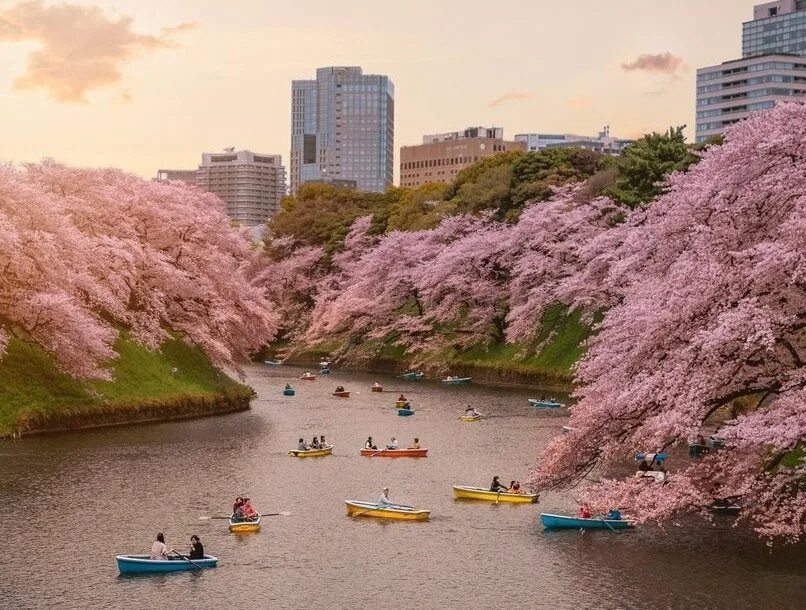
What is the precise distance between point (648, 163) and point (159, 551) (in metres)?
59.3

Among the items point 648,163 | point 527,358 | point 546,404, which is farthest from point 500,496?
point 527,358

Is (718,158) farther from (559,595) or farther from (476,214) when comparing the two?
(476,214)

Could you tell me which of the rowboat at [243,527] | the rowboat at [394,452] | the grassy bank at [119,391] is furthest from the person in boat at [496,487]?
the grassy bank at [119,391]

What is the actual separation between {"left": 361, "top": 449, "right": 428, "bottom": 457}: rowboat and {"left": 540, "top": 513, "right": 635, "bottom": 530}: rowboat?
18.1 m

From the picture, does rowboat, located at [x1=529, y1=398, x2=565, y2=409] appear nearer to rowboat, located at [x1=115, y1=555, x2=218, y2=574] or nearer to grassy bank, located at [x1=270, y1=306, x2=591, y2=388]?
grassy bank, located at [x1=270, y1=306, x2=591, y2=388]

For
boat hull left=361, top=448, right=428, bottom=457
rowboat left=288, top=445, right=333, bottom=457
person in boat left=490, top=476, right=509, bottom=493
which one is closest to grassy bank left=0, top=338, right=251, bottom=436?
rowboat left=288, top=445, right=333, bottom=457

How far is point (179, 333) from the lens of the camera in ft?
265

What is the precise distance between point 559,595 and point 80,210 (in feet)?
171

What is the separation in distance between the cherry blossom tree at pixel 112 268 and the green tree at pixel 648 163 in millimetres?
31413

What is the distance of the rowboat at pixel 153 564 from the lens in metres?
34.8

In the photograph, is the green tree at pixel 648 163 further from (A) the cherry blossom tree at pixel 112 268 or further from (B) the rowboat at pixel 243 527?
(B) the rowboat at pixel 243 527

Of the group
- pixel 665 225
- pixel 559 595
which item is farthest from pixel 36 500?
pixel 665 225

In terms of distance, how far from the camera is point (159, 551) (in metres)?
35.4

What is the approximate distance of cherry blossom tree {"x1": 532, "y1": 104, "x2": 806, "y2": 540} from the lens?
1289 inches
